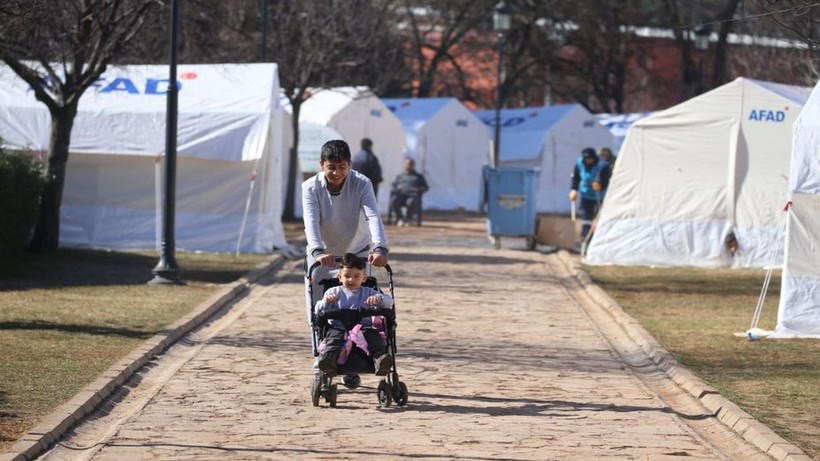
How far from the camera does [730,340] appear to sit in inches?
543

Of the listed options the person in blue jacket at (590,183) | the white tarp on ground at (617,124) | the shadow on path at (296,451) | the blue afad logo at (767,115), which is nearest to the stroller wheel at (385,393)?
the shadow on path at (296,451)

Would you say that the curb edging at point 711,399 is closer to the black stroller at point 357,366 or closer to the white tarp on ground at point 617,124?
the black stroller at point 357,366

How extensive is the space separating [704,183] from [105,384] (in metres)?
14.7

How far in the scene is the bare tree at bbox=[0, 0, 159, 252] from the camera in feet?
61.8

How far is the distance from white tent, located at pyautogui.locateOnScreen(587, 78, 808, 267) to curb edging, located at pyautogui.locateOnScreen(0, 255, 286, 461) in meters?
8.07

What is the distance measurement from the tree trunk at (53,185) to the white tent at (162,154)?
1.76 meters

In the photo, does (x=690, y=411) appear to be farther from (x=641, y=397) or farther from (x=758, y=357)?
(x=758, y=357)

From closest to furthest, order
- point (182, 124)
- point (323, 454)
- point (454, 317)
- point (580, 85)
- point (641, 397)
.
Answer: point (323, 454), point (641, 397), point (454, 317), point (182, 124), point (580, 85)

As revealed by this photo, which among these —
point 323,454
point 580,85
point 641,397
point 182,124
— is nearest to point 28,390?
point 323,454

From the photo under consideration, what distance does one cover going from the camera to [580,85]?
179ft

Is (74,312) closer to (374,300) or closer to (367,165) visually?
(374,300)

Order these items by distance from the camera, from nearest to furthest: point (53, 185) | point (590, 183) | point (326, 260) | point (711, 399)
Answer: point (326, 260) → point (711, 399) → point (53, 185) → point (590, 183)

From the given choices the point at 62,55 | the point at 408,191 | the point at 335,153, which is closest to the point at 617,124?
the point at 408,191

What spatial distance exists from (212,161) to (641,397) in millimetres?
14052
